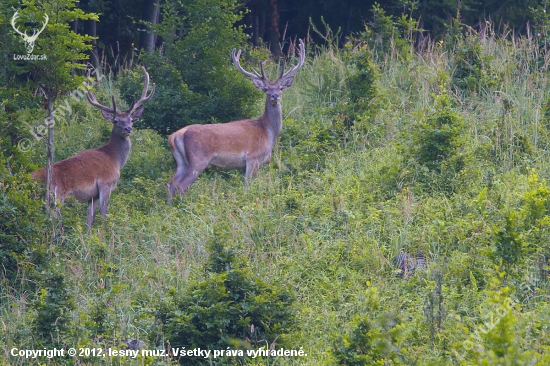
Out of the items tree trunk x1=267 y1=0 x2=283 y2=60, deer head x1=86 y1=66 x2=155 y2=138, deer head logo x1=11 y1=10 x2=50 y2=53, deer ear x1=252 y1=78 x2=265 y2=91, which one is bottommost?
deer head x1=86 y1=66 x2=155 y2=138

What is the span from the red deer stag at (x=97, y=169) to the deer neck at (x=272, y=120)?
1.64 m

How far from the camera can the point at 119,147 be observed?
1009 centimetres

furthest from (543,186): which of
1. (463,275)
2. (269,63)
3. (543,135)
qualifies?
(269,63)

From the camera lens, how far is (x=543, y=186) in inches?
285

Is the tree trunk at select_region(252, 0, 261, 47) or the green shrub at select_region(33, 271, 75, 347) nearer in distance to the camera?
the green shrub at select_region(33, 271, 75, 347)

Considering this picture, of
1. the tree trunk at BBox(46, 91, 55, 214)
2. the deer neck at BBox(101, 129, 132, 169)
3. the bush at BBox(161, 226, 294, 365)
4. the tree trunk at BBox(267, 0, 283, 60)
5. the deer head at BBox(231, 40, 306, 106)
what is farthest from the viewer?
the tree trunk at BBox(267, 0, 283, 60)

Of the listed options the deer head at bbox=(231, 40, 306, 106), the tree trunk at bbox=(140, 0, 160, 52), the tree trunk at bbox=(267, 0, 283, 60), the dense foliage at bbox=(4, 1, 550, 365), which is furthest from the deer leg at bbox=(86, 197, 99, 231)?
the tree trunk at bbox=(267, 0, 283, 60)

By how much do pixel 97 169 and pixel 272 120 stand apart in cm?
259

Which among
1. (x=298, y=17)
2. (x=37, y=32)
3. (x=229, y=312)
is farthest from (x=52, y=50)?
(x=298, y=17)

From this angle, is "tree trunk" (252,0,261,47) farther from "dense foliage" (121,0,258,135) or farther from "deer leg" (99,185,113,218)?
"deer leg" (99,185,113,218)

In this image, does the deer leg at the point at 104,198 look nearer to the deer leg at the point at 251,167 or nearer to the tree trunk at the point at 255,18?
the deer leg at the point at 251,167

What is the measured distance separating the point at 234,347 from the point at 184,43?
20.5 feet

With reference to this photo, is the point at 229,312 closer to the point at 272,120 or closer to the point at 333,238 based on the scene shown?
the point at 333,238

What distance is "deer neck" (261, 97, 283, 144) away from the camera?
1067 centimetres
